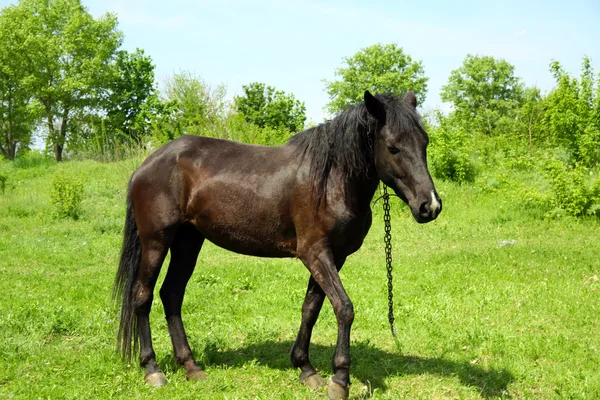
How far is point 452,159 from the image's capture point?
712 inches

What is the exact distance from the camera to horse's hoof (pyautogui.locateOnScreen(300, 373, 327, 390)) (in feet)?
16.0

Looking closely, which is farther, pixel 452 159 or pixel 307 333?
pixel 452 159

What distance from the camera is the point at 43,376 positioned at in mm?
4969

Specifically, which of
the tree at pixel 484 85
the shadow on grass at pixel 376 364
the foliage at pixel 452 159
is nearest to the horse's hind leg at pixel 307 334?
the shadow on grass at pixel 376 364

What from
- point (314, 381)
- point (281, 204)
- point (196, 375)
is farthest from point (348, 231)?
point (196, 375)

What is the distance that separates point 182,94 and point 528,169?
25.3 meters

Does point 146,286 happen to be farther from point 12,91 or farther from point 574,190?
point 12,91

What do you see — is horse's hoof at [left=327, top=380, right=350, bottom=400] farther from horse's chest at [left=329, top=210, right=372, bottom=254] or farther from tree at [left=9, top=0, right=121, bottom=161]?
tree at [left=9, top=0, right=121, bottom=161]

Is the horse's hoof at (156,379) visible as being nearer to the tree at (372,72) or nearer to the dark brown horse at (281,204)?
the dark brown horse at (281,204)

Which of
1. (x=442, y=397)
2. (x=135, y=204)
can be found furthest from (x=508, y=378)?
(x=135, y=204)

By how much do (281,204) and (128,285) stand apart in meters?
1.86

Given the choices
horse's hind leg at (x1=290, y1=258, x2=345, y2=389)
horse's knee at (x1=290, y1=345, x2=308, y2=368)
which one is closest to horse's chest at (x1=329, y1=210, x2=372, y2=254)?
horse's hind leg at (x1=290, y1=258, x2=345, y2=389)

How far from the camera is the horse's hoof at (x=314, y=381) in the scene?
489 cm

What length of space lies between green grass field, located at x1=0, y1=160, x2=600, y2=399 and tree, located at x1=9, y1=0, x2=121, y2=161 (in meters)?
35.6
